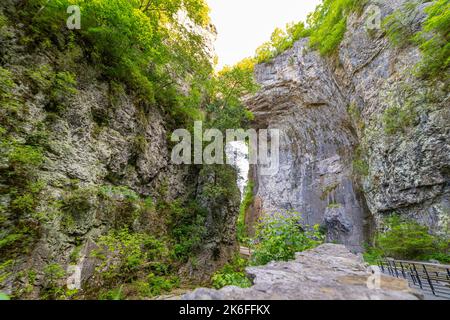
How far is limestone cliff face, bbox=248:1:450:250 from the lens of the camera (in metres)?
7.86

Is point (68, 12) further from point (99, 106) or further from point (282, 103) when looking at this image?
point (282, 103)

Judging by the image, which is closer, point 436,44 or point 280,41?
point 436,44

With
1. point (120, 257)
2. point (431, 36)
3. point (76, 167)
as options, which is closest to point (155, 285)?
point (120, 257)

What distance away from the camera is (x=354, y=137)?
15281mm

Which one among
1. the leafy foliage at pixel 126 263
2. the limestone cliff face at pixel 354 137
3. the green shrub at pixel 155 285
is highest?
the limestone cliff face at pixel 354 137

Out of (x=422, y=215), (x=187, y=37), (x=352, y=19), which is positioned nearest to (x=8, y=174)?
(x=187, y=37)

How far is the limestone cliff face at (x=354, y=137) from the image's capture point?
7.86 m

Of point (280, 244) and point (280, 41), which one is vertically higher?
point (280, 41)

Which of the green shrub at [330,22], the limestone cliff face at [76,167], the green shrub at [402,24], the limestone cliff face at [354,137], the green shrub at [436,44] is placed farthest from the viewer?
the green shrub at [330,22]

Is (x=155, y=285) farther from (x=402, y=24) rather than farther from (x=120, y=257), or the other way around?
(x=402, y=24)

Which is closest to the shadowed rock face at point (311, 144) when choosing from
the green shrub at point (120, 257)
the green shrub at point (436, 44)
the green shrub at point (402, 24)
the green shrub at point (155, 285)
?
the green shrub at point (402, 24)

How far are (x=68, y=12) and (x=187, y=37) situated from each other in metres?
6.17

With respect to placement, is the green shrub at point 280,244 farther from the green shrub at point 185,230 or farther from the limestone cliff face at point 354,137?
the limestone cliff face at point 354,137

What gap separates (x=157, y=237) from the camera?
747 cm
